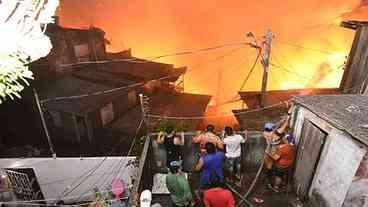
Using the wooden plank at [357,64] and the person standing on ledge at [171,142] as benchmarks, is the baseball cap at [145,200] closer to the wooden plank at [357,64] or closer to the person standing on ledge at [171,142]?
the person standing on ledge at [171,142]

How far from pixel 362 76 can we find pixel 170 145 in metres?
9.41

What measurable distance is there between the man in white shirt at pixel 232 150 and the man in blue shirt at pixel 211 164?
865 mm

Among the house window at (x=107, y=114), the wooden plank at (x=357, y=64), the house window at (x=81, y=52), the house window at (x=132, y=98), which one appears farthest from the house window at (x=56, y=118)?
the wooden plank at (x=357, y=64)

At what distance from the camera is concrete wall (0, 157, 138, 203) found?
13.5 m

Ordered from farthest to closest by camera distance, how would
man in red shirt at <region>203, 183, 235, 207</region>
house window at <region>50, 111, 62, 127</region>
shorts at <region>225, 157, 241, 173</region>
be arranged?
house window at <region>50, 111, 62, 127</region>, shorts at <region>225, 157, 241, 173</region>, man in red shirt at <region>203, 183, 235, 207</region>

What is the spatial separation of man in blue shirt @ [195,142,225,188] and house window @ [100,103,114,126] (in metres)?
10.6

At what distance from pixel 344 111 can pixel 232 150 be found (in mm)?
3400

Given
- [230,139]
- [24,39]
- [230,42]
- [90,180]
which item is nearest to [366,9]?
[230,42]

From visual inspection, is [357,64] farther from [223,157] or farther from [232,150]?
[223,157]

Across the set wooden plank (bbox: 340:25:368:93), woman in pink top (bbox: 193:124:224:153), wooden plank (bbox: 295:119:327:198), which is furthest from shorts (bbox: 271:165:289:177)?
wooden plank (bbox: 340:25:368:93)

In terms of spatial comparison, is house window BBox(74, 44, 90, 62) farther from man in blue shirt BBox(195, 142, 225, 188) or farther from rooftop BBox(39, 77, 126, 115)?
man in blue shirt BBox(195, 142, 225, 188)

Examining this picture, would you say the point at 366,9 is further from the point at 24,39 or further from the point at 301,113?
the point at 24,39

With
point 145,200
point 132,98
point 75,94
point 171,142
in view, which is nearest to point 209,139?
point 171,142

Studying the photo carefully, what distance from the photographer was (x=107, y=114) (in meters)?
18.0
